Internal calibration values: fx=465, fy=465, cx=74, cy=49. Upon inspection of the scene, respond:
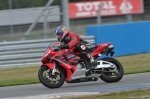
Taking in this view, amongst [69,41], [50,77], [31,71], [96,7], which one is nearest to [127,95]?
[50,77]

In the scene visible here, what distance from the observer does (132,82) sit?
10.7 meters

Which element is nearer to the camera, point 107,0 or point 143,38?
point 143,38

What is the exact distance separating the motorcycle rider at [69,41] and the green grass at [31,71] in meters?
2.03

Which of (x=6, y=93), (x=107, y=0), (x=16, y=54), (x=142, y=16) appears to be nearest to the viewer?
(x=6, y=93)

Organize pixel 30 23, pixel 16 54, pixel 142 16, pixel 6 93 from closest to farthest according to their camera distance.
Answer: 1. pixel 6 93
2. pixel 16 54
3. pixel 30 23
4. pixel 142 16

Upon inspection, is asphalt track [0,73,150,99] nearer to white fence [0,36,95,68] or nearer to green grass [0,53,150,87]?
green grass [0,53,150,87]

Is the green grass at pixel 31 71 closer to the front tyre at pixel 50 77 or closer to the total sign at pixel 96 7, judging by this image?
the front tyre at pixel 50 77

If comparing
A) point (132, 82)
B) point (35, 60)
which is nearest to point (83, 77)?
point (132, 82)

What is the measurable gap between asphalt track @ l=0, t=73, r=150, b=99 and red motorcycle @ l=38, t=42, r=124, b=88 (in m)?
0.18

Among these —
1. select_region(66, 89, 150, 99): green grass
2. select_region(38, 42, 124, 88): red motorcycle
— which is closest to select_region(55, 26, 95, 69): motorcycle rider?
select_region(38, 42, 124, 88): red motorcycle

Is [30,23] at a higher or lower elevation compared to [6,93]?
higher

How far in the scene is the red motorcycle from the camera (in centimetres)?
1038

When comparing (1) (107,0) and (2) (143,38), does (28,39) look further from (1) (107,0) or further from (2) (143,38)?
(1) (107,0)

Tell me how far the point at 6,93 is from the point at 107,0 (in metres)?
12.9
